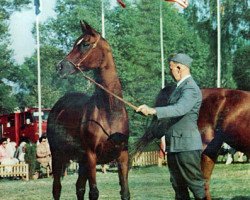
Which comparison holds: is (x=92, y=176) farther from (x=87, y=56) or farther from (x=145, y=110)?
(x=145, y=110)

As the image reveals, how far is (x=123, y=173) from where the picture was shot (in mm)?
7090

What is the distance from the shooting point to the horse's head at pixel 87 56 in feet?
23.6

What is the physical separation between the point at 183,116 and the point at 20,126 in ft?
65.7

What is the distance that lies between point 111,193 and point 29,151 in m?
6.76

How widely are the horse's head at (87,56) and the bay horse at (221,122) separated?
1737 mm

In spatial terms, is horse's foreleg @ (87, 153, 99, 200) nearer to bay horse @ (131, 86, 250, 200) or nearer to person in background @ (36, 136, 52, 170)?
bay horse @ (131, 86, 250, 200)

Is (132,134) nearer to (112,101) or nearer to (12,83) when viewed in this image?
(112,101)

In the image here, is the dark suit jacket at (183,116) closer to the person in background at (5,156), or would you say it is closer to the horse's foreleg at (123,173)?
the horse's foreleg at (123,173)

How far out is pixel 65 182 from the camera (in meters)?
13.0

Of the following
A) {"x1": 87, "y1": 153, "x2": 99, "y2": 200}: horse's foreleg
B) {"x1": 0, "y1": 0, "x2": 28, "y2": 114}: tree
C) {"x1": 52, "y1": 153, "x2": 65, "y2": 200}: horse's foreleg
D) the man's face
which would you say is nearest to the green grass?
{"x1": 52, "y1": 153, "x2": 65, "y2": 200}: horse's foreleg

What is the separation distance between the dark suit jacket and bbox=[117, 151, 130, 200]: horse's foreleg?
1.75 metres

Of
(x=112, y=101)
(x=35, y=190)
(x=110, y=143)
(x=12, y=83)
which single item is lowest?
(x=35, y=190)

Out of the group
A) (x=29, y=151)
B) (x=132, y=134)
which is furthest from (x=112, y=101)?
(x=29, y=151)

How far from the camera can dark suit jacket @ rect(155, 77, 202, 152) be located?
16.9 feet
